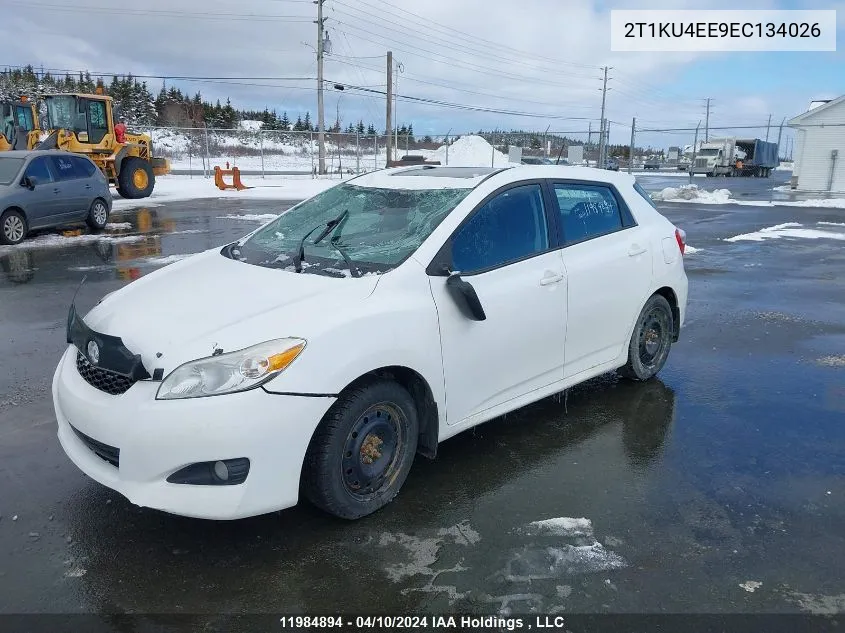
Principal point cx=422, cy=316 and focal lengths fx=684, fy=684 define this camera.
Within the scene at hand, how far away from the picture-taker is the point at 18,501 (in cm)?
350

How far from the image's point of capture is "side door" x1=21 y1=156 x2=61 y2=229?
13.1m

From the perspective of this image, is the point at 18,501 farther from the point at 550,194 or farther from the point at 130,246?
the point at 130,246

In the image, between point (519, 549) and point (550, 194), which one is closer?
point (519, 549)

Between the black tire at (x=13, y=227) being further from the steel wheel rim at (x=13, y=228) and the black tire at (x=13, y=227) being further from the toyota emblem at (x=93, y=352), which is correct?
the toyota emblem at (x=93, y=352)

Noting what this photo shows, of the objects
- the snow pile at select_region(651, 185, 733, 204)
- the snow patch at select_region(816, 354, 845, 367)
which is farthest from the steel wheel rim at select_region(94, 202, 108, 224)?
the snow pile at select_region(651, 185, 733, 204)

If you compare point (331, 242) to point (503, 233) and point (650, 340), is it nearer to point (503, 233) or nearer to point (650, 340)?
point (503, 233)

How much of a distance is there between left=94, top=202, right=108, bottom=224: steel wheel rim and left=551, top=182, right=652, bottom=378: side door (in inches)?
507

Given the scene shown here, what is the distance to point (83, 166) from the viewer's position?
14711mm

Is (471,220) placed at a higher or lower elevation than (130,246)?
higher

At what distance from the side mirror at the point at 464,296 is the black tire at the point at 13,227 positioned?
11911 mm

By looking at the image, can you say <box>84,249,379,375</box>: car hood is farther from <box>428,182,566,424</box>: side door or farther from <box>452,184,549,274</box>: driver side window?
<box>452,184,549,274</box>: driver side window

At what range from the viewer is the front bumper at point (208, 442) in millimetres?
2857

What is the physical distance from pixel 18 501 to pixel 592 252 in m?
3.69

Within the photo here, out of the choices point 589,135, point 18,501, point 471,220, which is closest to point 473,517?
point 471,220
